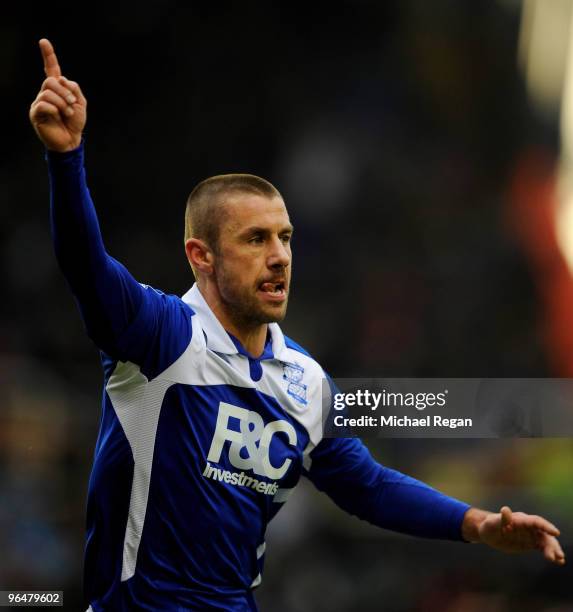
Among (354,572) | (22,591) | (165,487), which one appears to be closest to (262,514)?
(165,487)

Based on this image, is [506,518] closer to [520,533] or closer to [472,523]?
[520,533]

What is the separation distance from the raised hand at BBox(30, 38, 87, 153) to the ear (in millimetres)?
974

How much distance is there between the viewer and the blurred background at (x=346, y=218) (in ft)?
26.8

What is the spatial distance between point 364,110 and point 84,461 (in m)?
5.05

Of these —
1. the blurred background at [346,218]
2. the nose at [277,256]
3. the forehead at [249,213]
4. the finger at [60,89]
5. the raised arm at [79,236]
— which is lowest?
the raised arm at [79,236]

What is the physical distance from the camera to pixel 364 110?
1114 centimetres

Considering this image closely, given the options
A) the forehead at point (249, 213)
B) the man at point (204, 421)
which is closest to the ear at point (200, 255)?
the man at point (204, 421)

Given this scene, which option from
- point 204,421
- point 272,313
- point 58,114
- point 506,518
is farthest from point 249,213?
point 506,518

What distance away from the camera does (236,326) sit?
12.3 ft

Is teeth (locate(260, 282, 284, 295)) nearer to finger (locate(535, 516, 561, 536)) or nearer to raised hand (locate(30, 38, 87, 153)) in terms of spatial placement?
raised hand (locate(30, 38, 87, 153))

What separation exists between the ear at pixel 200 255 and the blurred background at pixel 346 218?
14.6 ft

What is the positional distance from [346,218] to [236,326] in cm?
682

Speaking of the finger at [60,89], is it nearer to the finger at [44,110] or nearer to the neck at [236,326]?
the finger at [44,110]

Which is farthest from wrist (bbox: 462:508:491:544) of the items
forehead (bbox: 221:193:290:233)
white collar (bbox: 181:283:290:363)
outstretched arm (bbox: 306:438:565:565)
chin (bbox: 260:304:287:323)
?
forehead (bbox: 221:193:290:233)
